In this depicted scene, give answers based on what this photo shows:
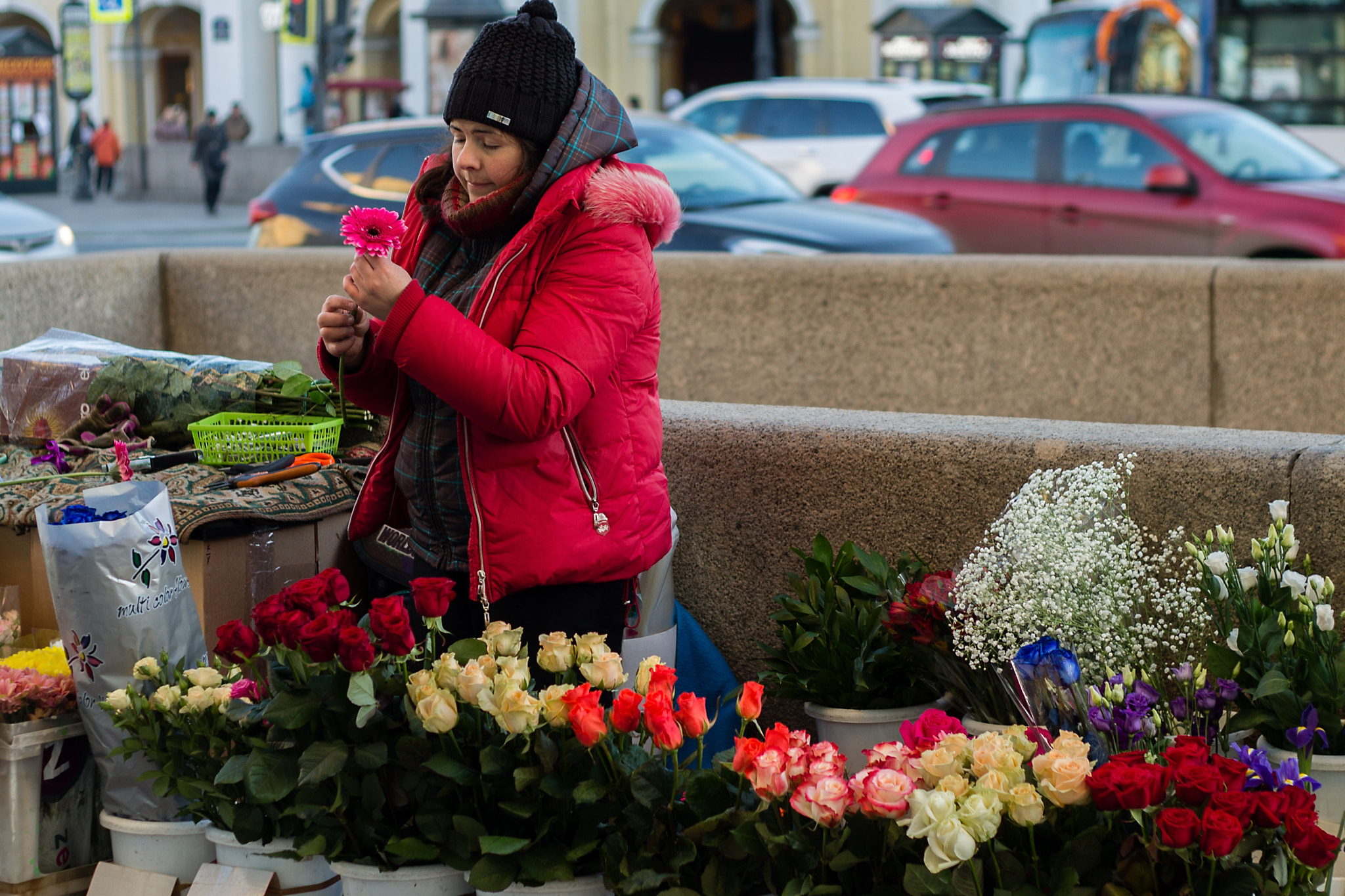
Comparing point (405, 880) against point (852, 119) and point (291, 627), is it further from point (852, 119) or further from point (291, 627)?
point (852, 119)

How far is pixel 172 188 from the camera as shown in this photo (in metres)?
31.3

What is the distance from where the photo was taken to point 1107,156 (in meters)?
9.46

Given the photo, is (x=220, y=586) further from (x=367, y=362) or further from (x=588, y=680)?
(x=588, y=680)

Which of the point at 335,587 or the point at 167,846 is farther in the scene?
the point at 167,846

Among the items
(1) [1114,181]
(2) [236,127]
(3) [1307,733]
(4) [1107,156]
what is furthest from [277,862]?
(2) [236,127]

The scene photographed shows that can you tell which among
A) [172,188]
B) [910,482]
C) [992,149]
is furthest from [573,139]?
[172,188]

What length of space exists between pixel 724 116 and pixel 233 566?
13.1 meters

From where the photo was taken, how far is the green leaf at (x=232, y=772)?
2.30 meters

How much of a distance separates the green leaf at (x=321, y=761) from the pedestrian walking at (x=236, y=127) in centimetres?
3114

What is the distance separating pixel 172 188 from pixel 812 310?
28.5 metres

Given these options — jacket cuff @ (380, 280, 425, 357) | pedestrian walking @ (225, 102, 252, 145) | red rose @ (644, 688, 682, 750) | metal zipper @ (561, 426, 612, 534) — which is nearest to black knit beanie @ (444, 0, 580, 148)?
jacket cuff @ (380, 280, 425, 357)

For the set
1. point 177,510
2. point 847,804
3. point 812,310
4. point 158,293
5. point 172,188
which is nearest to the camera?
point 847,804

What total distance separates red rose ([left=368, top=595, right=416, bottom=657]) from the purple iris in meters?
1.28

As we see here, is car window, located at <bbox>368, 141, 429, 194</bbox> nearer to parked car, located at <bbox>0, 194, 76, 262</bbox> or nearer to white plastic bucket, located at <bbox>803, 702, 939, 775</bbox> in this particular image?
parked car, located at <bbox>0, 194, 76, 262</bbox>
